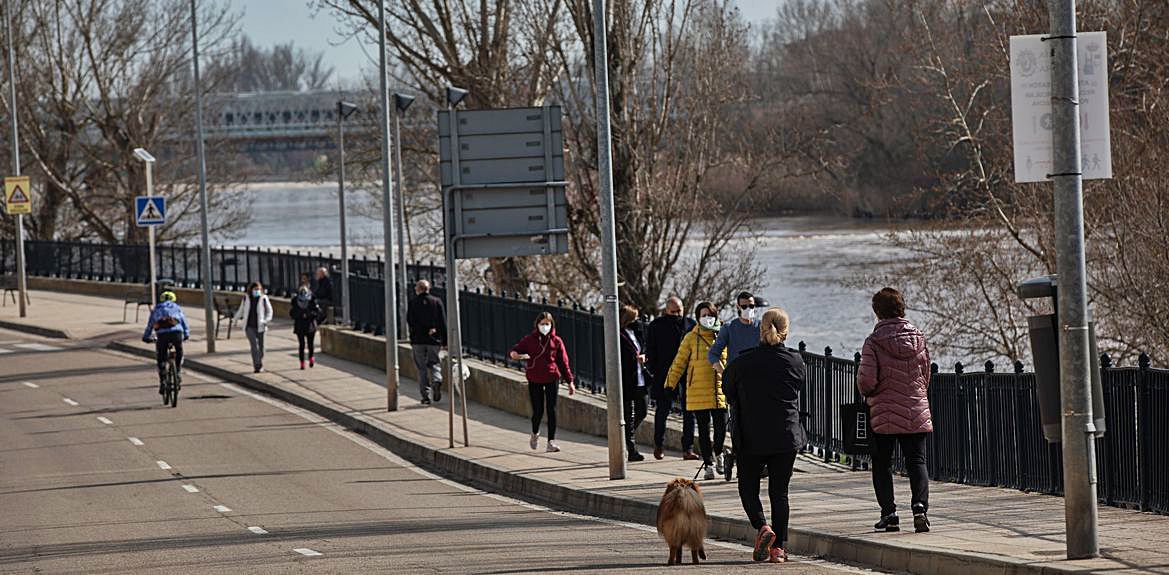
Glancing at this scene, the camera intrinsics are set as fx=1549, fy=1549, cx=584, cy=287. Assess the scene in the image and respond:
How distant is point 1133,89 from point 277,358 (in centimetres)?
1635

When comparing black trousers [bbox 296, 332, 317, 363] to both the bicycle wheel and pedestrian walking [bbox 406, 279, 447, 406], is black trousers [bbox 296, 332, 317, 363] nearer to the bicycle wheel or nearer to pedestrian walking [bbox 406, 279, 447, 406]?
the bicycle wheel

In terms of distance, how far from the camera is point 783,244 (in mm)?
66000

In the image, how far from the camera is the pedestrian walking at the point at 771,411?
33.2ft

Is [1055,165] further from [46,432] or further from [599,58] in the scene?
[46,432]

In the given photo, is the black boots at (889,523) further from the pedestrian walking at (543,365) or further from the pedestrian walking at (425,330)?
the pedestrian walking at (425,330)

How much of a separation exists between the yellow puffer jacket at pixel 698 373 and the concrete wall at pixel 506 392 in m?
2.55

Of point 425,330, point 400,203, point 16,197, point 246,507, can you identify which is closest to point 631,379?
point 246,507

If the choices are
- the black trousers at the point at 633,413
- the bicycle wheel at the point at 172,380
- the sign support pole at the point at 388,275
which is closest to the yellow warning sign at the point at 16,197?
the bicycle wheel at the point at 172,380

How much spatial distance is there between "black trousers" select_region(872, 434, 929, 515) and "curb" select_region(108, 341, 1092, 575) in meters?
0.39

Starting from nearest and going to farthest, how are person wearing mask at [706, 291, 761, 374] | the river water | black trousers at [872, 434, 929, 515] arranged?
black trousers at [872, 434, 929, 515], person wearing mask at [706, 291, 761, 374], the river water

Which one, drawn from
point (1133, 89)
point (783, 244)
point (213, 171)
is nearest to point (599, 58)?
point (1133, 89)

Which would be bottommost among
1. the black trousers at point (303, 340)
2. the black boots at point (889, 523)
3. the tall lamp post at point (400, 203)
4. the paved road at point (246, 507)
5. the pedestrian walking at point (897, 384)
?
the paved road at point (246, 507)

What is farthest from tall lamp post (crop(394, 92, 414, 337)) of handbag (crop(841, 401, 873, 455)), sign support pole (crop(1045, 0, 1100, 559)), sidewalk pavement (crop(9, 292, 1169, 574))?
sign support pole (crop(1045, 0, 1100, 559))

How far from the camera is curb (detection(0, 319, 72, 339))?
3456 cm
